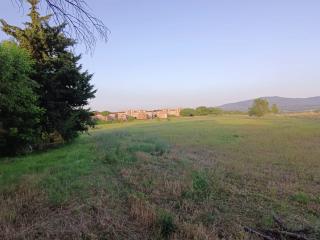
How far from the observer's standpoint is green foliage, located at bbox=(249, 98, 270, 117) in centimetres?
10694

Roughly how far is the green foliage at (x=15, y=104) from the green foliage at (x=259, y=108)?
96.0 meters

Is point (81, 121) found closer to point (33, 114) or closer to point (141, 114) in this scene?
point (33, 114)

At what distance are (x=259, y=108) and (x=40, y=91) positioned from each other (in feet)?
313

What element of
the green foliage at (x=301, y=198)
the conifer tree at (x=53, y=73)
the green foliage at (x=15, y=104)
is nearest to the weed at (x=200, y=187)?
the green foliage at (x=301, y=198)

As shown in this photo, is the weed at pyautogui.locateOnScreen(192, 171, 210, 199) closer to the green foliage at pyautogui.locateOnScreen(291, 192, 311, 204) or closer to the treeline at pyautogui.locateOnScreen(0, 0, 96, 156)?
the green foliage at pyautogui.locateOnScreen(291, 192, 311, 204)

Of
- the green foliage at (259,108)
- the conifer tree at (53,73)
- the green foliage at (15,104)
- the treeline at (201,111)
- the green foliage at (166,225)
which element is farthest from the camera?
the treeline at (201,111)

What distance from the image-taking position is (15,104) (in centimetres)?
1698

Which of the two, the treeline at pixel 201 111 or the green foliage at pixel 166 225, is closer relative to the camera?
the green foliage at pixel 166 225

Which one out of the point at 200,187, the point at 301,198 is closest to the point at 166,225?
the point at 200,187

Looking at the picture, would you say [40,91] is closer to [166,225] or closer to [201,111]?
[166,225]

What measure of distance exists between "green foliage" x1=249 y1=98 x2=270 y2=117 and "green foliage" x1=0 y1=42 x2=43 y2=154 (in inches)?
3778

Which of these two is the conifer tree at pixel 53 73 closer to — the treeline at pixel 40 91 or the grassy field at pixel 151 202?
the treeline at pixel 40 91

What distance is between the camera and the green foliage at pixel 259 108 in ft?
351

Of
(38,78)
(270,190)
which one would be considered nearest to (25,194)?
(270,190)
